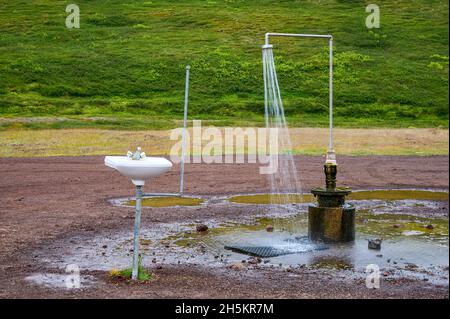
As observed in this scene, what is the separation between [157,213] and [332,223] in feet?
15.0

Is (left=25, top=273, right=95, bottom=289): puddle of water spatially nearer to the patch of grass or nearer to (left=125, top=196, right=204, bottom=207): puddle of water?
the patch of grass

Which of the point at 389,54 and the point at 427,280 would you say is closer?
the point at 427,280

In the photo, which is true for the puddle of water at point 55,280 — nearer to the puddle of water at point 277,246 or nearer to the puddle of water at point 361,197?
the puddle of water at point 277,246

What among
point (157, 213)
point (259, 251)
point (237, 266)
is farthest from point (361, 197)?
point (237, 266)

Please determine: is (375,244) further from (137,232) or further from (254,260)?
(137,232)

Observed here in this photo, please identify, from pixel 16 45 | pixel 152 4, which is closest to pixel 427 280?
pixel 16 45

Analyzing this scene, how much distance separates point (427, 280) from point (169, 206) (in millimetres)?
7631

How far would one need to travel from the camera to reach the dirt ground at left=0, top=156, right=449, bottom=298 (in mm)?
8164

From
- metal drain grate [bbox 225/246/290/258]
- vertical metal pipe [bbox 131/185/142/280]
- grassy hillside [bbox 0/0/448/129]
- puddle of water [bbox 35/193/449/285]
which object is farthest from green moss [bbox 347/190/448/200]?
grassy hillside [bbox 0/0/448/129]

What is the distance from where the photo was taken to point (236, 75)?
168ft

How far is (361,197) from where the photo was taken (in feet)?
55.1

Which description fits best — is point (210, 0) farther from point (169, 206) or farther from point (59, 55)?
point (169, 206)

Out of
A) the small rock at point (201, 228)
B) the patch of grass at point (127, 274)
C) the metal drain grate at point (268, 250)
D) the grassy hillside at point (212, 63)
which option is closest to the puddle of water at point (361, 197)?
the small rock at point (201, 228)

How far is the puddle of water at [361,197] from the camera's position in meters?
16.3
